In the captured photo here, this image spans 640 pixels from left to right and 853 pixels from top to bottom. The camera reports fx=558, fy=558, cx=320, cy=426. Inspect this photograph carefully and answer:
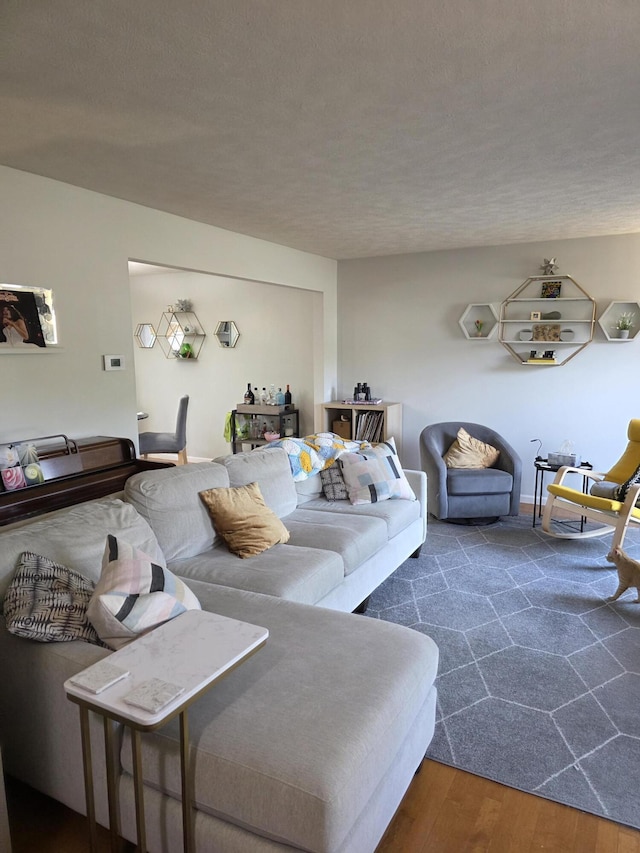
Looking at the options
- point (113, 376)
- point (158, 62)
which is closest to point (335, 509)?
point (113, 376)

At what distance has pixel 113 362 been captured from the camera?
3.55 m

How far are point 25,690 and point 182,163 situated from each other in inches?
95.0

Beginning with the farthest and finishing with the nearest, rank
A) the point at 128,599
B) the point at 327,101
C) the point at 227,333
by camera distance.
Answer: the point at 227,333
the point at 327,101
the point at 128,599

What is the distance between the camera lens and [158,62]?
1807 mm

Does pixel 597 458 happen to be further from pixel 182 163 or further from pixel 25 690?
pixel 25 690

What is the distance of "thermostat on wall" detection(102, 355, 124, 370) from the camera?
3498mm

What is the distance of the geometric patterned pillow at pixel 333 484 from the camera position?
12.5 feet

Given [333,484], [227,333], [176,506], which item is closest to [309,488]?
[333,484]

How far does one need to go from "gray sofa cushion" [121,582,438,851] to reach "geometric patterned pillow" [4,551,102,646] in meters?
0.40

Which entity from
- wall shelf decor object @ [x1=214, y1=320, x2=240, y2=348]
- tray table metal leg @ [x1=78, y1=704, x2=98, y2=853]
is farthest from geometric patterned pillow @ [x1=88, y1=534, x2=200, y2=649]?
wall shelf decor object @ [x1=214, y1=320, x2=240, y2=348]

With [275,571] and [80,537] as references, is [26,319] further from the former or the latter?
[275,571]

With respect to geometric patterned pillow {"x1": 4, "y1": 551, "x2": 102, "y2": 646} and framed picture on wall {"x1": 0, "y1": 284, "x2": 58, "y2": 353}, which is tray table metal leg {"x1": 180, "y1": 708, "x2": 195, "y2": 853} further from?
framed picture on wall {"x1": 0, "y1": 284, "x2": 58, "y2": 353}

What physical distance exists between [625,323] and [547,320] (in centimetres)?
64

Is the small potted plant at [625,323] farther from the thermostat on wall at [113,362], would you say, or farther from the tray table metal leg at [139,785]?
the tray table metal leg at [139,785]
